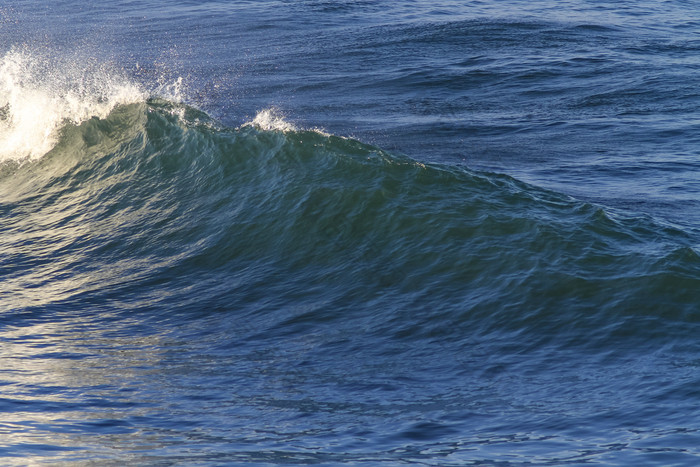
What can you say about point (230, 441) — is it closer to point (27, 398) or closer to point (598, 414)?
point (27, 398)

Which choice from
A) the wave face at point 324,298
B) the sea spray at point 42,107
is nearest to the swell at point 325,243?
Answer: the wave face at point 324,298

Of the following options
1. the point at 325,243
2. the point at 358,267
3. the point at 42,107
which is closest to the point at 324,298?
the point at 358,267

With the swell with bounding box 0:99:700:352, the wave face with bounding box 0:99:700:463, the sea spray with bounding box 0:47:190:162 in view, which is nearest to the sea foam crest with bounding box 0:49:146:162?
the sea spray with bounding box 0:47:190:162

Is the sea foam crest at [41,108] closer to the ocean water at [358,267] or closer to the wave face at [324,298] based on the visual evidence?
the ocean water at [358,267]

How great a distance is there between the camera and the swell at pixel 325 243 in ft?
26.8

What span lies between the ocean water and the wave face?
3 cm

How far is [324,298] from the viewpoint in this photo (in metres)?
9.16

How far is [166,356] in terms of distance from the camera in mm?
7875

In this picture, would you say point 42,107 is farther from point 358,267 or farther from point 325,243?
point 358,267

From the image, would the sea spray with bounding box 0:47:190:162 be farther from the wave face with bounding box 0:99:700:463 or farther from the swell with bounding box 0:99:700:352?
the wave face with bounding box 0:99:700:463

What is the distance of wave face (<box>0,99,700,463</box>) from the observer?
248 inches

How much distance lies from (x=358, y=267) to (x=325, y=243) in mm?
876

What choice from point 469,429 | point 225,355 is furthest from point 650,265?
point 225,355

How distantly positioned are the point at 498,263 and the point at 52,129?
409 inches
